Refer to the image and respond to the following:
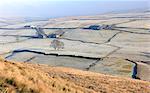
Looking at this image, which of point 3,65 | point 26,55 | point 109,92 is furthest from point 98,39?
point 3,65

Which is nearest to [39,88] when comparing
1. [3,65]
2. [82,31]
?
[3,65]

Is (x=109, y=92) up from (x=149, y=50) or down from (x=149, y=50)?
up

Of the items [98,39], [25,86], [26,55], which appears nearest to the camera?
[25,86]

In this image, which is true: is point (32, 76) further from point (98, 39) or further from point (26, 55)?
point (98, 39)

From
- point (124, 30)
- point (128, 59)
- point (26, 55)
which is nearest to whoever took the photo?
point (128, 59)

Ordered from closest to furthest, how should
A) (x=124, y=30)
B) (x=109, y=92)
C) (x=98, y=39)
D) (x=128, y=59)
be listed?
1. (x=109, y=92)
2. (x=128, y=59)
3. (x=98, y=39)
4. (x=124, y=30)

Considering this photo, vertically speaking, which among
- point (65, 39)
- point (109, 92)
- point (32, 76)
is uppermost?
point (32, 76)

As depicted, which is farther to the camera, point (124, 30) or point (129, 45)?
point (124, 30)

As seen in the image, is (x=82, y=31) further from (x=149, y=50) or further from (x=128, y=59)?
(x=128, y=59)

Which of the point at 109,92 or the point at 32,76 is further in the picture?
the point at 109,92
